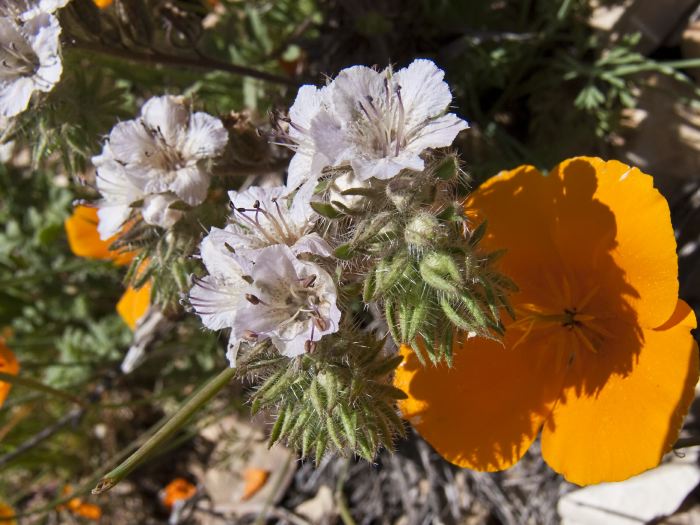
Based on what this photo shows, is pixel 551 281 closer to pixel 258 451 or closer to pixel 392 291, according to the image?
pixel 392 291

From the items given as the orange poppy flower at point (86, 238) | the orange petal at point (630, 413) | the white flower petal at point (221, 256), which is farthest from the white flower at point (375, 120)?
the orange poppy flower at point (86, 238)

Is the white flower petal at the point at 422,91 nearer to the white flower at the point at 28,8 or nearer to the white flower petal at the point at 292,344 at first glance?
the white flower petal at the point at 292,344

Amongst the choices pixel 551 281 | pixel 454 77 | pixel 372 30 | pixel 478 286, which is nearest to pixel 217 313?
pixel 478 286

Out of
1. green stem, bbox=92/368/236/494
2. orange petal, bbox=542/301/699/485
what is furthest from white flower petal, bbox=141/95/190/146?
orange petal, bbox=542/301/699/485

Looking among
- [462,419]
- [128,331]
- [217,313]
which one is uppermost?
[217,313]

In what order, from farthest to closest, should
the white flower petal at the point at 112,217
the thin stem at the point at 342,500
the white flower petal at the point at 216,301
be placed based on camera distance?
the thin stem at the point at 342,500 → the white flower petal at the point at 112,217 → the white flower petal at the point at 216,301

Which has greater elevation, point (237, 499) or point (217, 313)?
point (217, 313)
